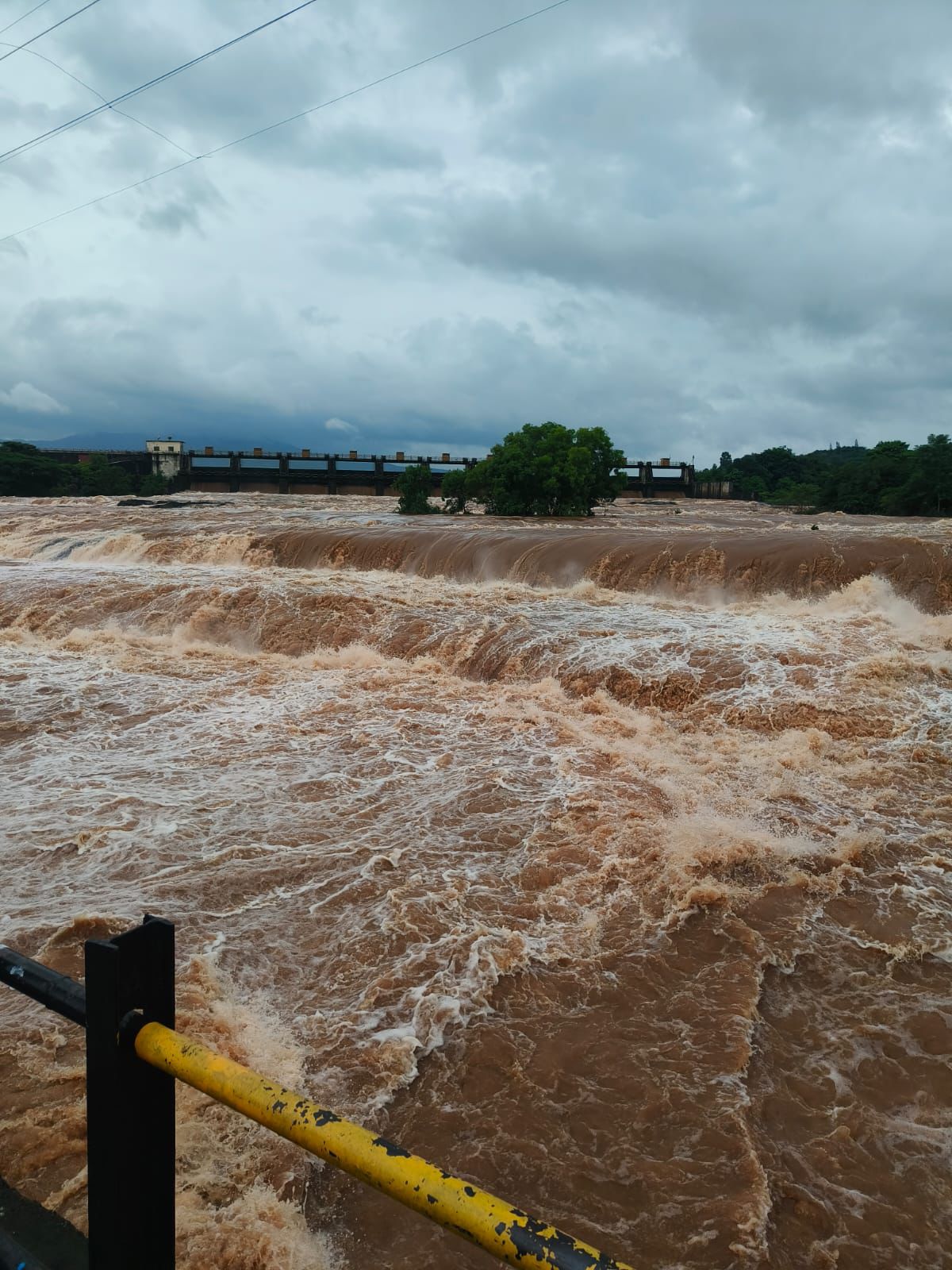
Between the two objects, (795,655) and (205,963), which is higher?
(795,655)

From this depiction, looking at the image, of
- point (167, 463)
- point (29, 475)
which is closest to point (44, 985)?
point (29, 475)

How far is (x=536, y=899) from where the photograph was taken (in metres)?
4.84

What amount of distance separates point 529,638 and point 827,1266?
7510 mm

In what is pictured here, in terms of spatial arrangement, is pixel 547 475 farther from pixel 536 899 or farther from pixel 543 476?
pixel 536 899

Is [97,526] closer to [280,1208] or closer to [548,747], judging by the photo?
[548,747]

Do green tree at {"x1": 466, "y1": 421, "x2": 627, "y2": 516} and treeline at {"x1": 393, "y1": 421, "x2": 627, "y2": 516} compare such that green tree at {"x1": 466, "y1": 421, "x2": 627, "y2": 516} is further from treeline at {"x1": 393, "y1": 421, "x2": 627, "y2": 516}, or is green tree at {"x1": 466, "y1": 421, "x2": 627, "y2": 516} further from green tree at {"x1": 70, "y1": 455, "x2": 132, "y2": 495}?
green tree at {"x1": 70, "y1": 455, "x2": 132, "y2": 495}

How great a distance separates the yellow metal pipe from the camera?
38.4 inches

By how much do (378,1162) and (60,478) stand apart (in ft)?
157

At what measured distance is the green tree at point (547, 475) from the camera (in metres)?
26.2

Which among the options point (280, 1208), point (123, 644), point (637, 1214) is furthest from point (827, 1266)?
point (123, 644)

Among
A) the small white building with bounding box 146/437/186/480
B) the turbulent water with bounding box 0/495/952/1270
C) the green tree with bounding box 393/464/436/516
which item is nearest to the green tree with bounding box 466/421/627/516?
the green tree with bounding box 393/464/436/516

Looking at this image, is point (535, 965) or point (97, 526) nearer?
point (535, 965)

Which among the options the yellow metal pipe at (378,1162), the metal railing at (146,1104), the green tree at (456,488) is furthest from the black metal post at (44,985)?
the green tree at (456,488)

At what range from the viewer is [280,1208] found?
9.01ft
